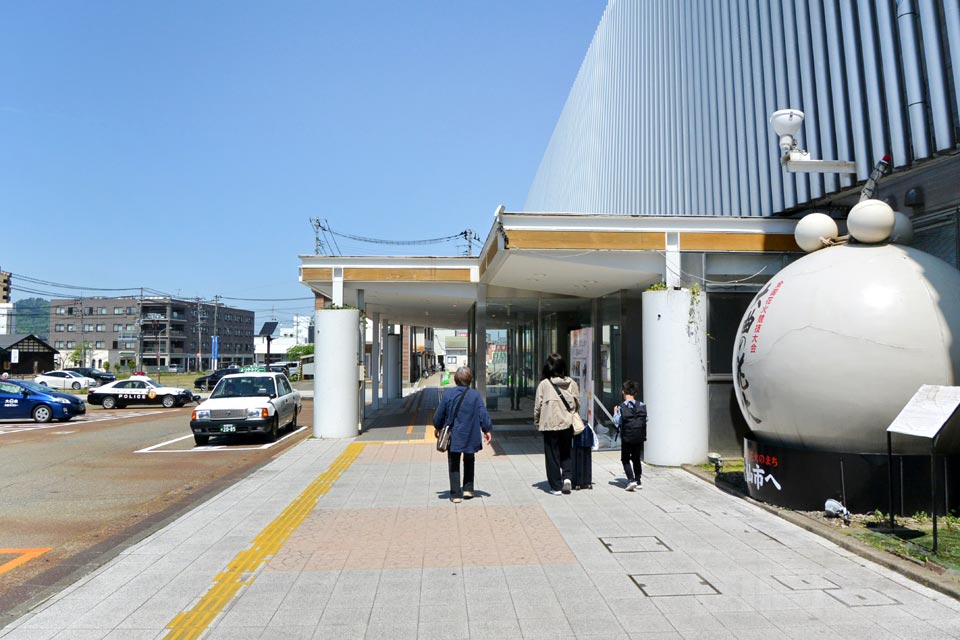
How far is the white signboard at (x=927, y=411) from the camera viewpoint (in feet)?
18.2

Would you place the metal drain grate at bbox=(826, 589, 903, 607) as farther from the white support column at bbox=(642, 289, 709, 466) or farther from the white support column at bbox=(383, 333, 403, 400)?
the white support column at bbox=(383, 333, 403, 400)

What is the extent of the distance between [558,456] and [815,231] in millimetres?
4244

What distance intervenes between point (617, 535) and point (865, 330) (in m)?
3.16

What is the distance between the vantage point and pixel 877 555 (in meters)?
5.61

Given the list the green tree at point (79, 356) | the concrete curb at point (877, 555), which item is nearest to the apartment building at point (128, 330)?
the green tree at point (79, 356)

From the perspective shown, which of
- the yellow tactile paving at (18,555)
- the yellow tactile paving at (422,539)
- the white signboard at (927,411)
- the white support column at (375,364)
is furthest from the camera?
the white support column at (375,364)

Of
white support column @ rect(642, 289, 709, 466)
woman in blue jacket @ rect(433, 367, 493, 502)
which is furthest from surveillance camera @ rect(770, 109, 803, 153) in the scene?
woman in blue jacket @ rect(433, 367, 493, 502)

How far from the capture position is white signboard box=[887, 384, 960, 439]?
5.55 m

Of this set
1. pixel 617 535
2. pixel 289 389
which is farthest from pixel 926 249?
pixel 289 389

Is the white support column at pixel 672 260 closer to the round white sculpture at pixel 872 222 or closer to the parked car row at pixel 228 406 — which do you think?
the round white sculpture at pixel 872 222

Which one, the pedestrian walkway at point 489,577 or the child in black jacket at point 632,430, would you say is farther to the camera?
the child in black jacket at point 632,430

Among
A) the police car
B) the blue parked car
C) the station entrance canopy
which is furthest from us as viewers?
the police car

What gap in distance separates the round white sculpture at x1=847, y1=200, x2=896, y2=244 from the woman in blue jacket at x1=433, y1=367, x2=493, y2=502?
4.72 meters

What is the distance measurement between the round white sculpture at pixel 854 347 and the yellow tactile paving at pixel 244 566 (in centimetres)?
527
